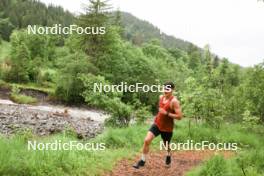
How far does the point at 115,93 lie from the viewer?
16.7 m

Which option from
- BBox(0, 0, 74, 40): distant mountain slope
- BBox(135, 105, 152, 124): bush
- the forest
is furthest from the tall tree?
BBox(0, 0, 74, 40): distant mountain slope

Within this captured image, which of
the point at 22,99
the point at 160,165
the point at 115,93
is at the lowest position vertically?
the point at 160,165

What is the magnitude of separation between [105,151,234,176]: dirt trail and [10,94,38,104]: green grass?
3279cm

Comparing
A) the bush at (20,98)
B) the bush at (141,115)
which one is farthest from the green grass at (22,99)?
the bush at (141,115)

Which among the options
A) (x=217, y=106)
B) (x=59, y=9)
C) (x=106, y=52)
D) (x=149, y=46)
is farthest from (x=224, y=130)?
(x=59, y=9)

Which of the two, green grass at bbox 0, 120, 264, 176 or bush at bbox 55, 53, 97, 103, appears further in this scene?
bush at bbox 55, 53, 97, 103

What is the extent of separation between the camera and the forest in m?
8.81

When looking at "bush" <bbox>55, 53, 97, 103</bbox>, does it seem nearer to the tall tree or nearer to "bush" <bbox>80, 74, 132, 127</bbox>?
the tall tree

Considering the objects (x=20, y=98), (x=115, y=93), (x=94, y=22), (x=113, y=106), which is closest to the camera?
(x=113, y=106)

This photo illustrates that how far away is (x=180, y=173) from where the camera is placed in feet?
32.7

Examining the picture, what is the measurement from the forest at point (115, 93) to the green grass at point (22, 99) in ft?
0.35

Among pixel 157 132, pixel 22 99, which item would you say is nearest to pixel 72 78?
pixel 22 99

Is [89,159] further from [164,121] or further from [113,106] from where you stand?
[113,106]

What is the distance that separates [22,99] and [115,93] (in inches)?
1152
